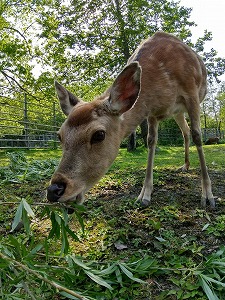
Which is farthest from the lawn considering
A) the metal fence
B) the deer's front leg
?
the metal fence

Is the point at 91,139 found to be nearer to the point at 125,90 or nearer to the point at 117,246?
the point at 125,90

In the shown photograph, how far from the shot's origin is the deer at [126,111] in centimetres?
277

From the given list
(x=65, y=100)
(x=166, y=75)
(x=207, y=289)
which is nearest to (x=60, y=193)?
(x=207, y=289)

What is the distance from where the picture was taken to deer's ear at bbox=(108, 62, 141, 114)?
10.4ft

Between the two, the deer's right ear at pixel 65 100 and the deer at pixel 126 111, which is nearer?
the deer at pixel 126 111

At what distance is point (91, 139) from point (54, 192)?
0.68 meters

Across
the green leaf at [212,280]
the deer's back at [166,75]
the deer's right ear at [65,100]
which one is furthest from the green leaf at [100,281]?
the deer's back at [166,75]

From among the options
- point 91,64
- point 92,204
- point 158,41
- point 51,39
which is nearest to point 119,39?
point 91,64

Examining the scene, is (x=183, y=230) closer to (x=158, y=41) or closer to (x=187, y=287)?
(x=187, y=287)

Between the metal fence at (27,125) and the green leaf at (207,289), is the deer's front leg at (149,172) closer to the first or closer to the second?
the green leaf at (207,289)

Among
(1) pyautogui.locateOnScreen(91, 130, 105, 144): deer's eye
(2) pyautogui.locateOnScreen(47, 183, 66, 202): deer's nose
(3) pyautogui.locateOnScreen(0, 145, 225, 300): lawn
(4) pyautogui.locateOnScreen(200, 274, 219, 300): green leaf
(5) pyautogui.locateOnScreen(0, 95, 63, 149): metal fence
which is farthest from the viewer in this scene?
(5) pyautogui.locateOnScreen(0, 95, 63, 149): metal fence

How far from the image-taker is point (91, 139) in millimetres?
2908

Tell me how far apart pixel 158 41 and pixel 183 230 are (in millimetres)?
2693

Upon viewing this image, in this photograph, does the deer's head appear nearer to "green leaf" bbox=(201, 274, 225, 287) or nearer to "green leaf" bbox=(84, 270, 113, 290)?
"green leaf" bbox=(84, 270, 113, 290)
